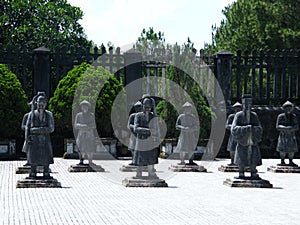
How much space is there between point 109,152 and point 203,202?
9.77 m

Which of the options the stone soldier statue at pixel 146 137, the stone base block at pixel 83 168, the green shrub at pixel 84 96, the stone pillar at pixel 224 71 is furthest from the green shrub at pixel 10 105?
the stone soldier statue at pixel 146 137

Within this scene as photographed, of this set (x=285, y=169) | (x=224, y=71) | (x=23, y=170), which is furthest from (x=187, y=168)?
(x=224, y=71)

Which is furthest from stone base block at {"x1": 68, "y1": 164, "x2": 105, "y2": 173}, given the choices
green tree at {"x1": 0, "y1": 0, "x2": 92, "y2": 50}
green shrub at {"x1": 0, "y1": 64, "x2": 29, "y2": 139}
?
green tree at {"x1": 0, "y1": 0, "x2": 92, "y2": 50}

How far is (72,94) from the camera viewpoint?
21.1 metres

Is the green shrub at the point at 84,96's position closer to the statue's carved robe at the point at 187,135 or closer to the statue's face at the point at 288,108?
the statue's carved robe at the point at 187,135

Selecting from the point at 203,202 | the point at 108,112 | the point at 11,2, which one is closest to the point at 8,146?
the point at 108,112

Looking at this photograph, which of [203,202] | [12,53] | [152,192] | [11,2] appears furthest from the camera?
[11,2]

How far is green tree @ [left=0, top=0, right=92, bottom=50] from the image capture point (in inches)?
1268

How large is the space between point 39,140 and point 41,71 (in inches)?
339

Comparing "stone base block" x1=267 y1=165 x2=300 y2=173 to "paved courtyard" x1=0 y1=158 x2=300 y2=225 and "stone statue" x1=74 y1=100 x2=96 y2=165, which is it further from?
"stone statue" x1=74 y1=100 x2=96 y2=165

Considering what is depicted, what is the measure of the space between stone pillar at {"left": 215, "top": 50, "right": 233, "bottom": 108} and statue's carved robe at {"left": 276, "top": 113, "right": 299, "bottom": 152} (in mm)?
4382

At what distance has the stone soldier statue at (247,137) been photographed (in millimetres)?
13797

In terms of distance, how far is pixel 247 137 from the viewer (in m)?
13.8

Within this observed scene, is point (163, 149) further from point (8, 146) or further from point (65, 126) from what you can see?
point (8, 146)
